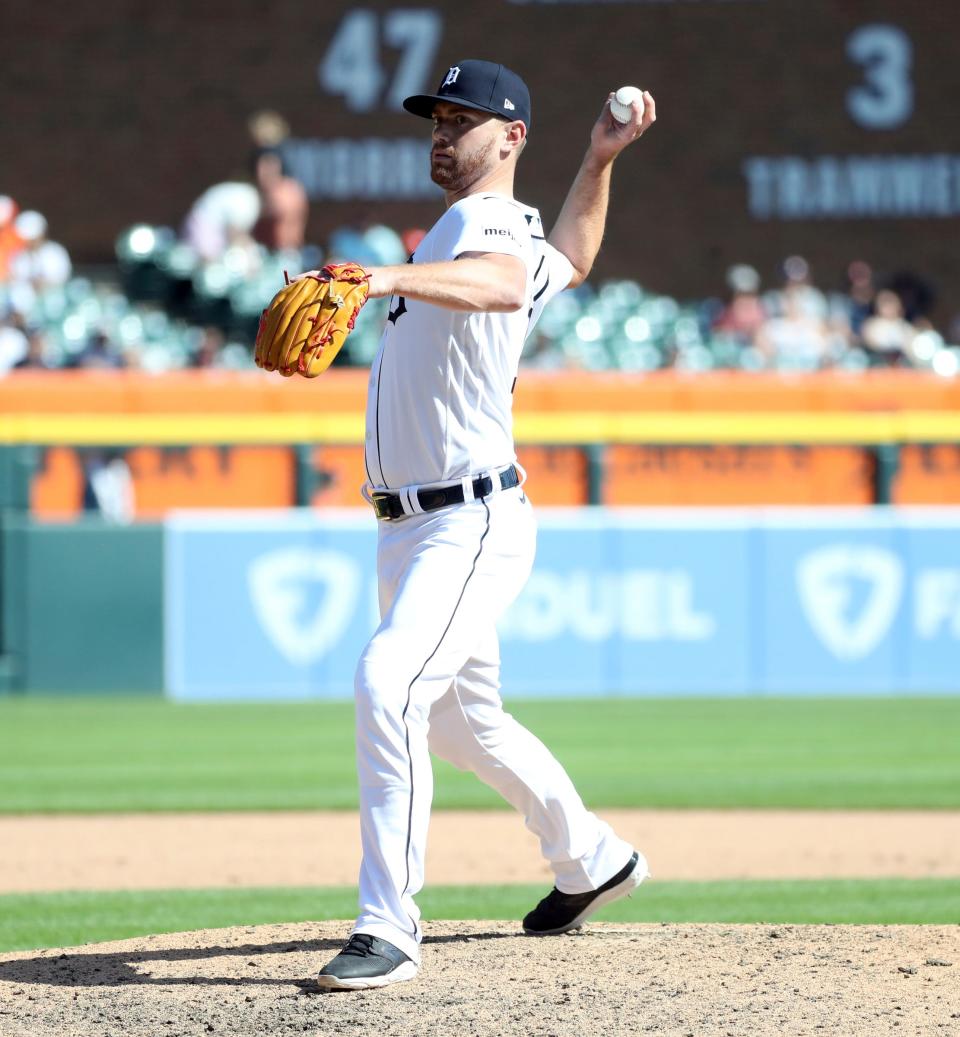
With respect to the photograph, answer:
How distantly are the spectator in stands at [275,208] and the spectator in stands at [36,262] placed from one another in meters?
1.48

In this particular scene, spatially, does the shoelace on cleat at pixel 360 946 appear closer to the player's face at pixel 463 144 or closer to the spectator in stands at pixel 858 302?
the player's face at pixel 463 144

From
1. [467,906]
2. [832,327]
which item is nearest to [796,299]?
[832,327]

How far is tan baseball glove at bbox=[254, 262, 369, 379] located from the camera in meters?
3.72

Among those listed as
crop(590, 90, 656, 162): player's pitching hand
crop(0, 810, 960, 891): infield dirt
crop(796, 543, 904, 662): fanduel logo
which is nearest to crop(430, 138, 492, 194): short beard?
crop(590, 90, 656, 162): player's pitching hand

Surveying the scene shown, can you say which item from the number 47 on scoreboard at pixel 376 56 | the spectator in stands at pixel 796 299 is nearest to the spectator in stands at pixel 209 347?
the number 47 on scoreboard at pixel 376 56

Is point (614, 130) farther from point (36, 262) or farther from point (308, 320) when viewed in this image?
point (36, 262)

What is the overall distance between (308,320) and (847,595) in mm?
8453

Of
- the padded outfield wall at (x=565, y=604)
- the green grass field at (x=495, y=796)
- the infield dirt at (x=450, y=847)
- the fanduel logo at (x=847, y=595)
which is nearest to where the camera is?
the green grass field at (x=495, y=796)

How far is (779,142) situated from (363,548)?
7.67 m

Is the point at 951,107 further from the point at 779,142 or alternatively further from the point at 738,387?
the point at 738,387

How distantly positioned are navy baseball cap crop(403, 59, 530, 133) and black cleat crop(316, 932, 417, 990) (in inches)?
67.1

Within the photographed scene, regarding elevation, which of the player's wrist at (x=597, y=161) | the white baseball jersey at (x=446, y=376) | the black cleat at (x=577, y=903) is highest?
the player's wrist at (x=597, y=161)

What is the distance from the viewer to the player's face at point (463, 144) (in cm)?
407

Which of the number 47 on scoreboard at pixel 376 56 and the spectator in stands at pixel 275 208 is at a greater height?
the number 47 on scoreboard at pixel 376 56
